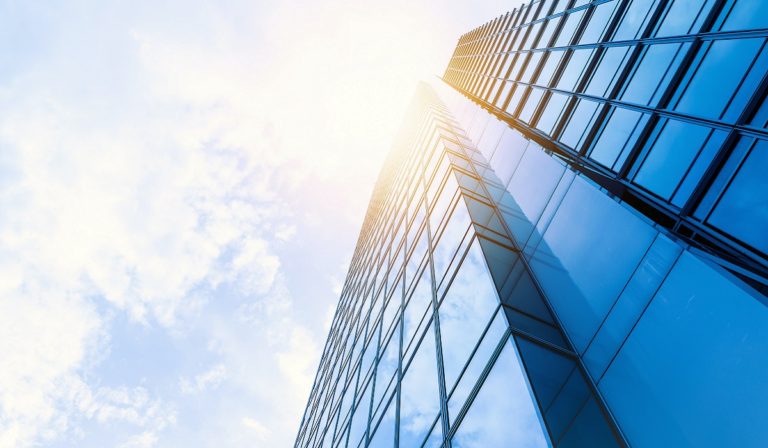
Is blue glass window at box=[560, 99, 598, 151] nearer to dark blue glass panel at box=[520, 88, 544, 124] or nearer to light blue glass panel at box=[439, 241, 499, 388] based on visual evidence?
dark blue glass panel at box=[520, 88, 544, 124]

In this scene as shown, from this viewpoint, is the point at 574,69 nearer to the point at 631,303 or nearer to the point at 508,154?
the point at 508,154

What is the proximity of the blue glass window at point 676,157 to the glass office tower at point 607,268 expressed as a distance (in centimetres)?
3

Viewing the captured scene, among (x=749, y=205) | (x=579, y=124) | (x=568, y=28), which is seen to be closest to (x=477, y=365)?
(x=749, y=205)

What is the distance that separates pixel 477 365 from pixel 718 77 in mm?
6174

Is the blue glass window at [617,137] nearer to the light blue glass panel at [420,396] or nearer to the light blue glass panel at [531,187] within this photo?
the light blue glass panel at [531,187]

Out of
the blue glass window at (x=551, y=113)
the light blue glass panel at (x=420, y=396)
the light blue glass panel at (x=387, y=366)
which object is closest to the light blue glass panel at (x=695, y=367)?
the light blue glass panel at (x=420, y=396)

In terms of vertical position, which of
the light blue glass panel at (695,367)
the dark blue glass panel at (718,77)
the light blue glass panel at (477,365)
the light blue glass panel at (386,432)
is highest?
the dark blue glass panel at (718,77)

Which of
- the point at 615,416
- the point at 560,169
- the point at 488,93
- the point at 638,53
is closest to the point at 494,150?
the point at 638,53

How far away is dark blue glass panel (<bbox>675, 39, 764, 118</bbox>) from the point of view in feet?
25.9

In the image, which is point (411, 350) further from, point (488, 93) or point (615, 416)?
point (488, 93)

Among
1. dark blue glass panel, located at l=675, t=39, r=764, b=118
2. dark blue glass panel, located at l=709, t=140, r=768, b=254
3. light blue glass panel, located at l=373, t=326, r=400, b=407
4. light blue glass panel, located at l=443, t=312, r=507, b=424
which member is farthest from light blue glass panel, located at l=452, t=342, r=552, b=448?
dark blue glass panel, located at l=675, t=39, r=764, b=118

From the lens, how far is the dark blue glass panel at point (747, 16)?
25.4 feet

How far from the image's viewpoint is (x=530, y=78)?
20.8 metres

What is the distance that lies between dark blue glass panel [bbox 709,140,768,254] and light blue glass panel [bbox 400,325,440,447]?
5.19m
